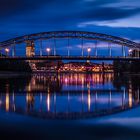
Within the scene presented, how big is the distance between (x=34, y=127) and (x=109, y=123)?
338cm

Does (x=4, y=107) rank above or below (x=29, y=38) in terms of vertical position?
below

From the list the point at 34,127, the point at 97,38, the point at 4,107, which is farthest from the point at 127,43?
the point at 34,127

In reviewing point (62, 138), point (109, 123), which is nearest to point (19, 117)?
point (109, 123)

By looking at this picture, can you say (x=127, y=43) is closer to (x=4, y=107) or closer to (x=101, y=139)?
(x=4, y=107)

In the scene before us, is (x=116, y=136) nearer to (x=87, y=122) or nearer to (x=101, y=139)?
(x=101, y=139)

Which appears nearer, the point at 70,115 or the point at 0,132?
the point at 0,132

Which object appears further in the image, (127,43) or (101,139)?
(127,43)

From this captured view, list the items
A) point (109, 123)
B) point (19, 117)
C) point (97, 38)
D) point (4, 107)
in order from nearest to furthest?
point (109, 123) < point (19, 117) < point (4, 107) < point (97, 38)

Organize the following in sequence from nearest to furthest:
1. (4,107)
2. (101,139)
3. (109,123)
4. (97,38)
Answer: (101,139), (109,123), (4,107), (97,38)

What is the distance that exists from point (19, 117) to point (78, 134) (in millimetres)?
5782

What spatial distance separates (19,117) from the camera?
71.0ft

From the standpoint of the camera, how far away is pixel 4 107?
27047 mm

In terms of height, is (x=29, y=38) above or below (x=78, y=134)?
above

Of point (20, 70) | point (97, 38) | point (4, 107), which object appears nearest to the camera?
point (4, 107)
